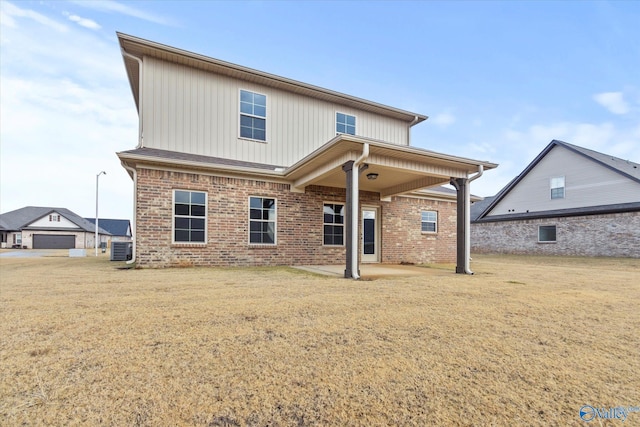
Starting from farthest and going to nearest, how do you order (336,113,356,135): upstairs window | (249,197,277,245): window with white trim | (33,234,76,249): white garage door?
(33,234,76,249): white garage door, (336,113,356,135): upstairs window, (249,197,277,245): window with white trim

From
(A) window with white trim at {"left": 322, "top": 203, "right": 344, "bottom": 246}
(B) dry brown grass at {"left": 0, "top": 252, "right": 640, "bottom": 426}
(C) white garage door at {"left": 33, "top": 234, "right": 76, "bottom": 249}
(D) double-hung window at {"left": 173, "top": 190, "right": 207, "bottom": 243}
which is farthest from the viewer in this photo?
(C) white garage door at {"left": 33, "top": 234, "right": 76, "bottom": 249}

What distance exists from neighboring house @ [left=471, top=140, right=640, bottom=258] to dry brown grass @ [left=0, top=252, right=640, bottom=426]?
1516 cm

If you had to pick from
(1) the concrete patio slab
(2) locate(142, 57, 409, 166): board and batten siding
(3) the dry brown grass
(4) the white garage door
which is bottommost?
(4) the white garage door

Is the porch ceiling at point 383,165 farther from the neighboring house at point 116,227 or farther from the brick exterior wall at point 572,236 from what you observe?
the neighboring house at point 116,227

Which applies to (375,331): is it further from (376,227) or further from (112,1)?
(112,1)

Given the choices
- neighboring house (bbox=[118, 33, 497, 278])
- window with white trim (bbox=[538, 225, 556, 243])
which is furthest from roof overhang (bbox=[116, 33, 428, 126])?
window with white trim (bbox=[538, 225, 556, 243])

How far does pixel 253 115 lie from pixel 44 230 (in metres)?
43.8

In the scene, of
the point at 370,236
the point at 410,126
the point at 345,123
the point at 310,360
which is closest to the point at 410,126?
the point at 410,126

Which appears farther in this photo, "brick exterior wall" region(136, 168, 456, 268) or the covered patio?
"brick exterior wall" region(136, 168, 456, 268)

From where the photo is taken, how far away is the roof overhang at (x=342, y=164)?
727 centimetres

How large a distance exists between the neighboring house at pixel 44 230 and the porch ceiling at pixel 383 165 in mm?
44075

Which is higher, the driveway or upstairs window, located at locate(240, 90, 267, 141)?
upstairs window, located at locate(240, 90, 267, 141)

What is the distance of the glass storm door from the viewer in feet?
37.7

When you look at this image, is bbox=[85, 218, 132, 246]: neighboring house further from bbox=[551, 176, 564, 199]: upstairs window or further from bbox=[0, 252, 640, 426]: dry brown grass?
bbox=[551, 176, 564, 199]: upstairs window
